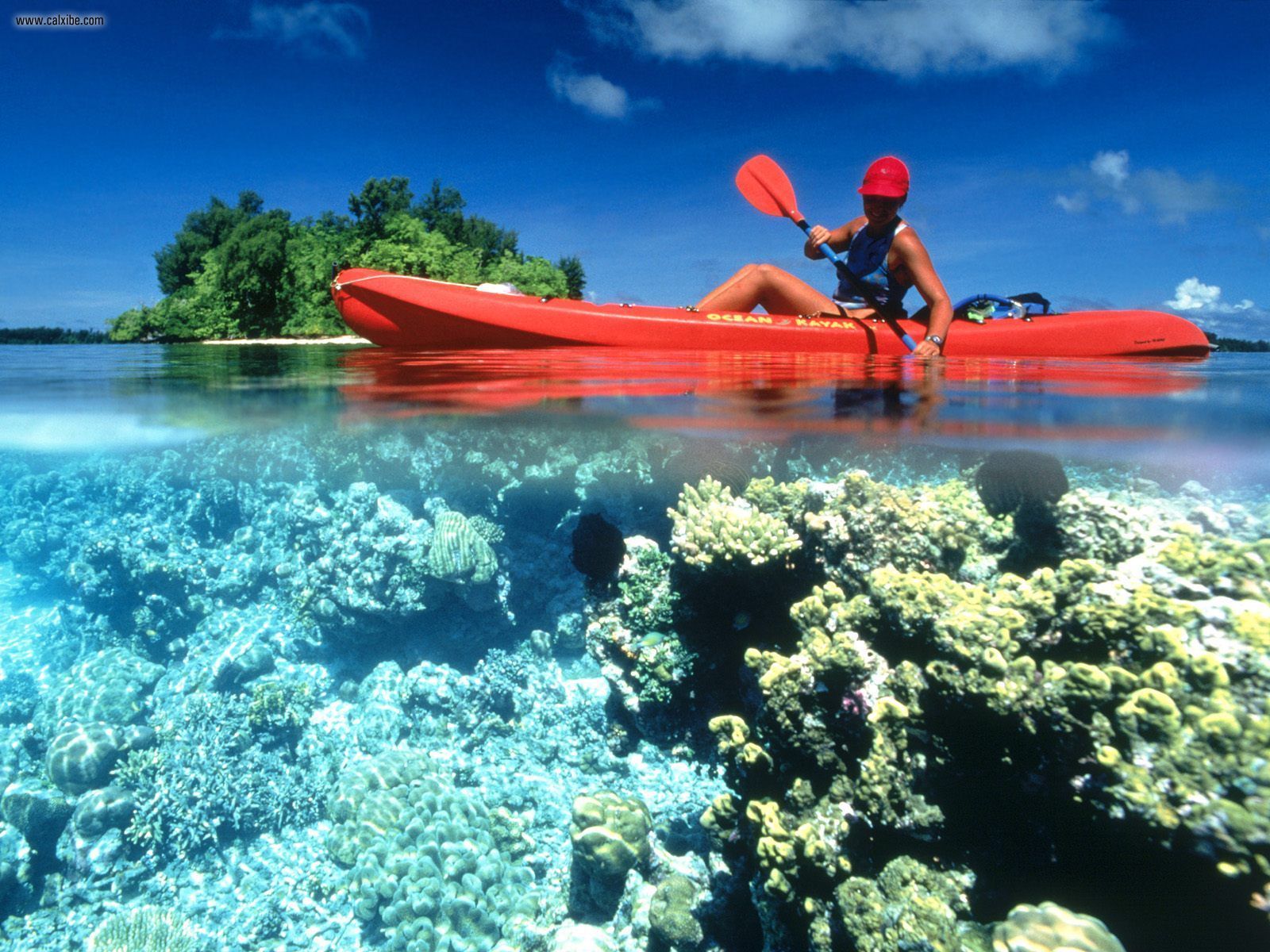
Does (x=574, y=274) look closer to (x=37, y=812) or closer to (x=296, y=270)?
(x=296, y=270)

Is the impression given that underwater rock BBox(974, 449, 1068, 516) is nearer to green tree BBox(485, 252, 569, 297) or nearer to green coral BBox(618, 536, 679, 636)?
green coral BBox(618, 536, 679, 636)

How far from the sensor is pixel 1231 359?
31.3 feet

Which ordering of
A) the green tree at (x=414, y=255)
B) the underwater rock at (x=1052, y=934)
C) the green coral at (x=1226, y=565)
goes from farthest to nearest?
1. the green tree at (x=414, y=255)
2. the green coral at (x=1226, y=565)
3. the underwater rock at (x=1052, y=934)

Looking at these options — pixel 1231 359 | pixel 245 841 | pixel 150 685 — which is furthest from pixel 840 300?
Result: pixel 150 685

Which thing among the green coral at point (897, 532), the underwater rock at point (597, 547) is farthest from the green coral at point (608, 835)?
the green coral at point (897, 532)

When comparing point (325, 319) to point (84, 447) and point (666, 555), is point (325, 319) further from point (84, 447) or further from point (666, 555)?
point (666, 555)

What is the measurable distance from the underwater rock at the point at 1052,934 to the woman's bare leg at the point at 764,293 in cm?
648

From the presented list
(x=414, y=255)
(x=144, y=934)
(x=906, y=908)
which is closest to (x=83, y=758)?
(x=144, y=934)

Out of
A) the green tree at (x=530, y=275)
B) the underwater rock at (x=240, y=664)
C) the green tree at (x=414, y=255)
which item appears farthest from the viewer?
the green tree at (x=530, y=275)

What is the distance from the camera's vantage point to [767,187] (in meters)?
9.07

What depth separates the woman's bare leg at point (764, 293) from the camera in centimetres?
801

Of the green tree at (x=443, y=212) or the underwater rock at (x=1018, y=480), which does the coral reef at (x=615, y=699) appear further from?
the green tree at (x=443, y=212)

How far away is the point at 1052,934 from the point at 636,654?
15.2 feet

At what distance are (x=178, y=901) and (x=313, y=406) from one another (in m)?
6.29
